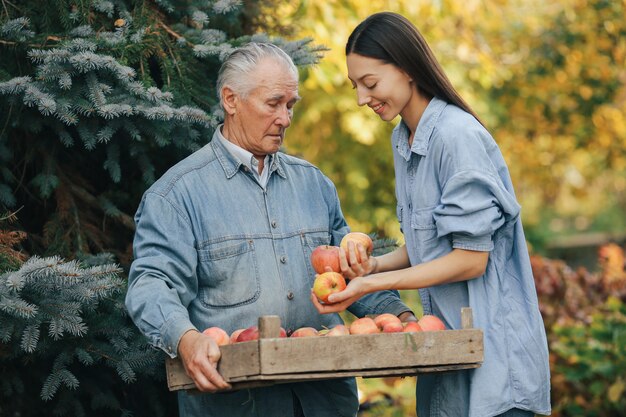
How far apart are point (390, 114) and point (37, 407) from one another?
2.24m

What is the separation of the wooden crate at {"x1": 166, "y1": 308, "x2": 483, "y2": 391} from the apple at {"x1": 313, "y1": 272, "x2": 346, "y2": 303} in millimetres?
303

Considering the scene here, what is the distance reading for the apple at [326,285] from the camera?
10.3 feet

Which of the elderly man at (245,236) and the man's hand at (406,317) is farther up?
the elderly man at (245,236)

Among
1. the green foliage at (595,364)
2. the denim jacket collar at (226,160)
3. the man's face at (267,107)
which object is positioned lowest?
the green foliage at (595,364)

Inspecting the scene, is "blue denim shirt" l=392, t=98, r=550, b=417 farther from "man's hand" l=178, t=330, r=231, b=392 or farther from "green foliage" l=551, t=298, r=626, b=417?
"green foliage" l=551, t=298, r=626, b=417

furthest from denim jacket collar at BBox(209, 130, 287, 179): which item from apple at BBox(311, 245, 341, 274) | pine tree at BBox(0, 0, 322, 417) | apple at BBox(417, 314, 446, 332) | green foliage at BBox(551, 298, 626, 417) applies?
green foliage at BBox(551, 298, 626, 417)

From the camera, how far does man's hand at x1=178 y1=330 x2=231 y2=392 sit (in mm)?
2855

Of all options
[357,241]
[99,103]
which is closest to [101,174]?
[99,103]

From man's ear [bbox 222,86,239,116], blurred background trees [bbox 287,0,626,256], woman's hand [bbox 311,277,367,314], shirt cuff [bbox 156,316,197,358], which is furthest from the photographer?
blurred background trees [bbox 287,0,626,256]

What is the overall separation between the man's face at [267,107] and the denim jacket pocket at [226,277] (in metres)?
0.40

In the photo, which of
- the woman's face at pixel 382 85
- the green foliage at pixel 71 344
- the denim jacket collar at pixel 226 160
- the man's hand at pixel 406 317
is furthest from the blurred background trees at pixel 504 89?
the man's hand at pixel 406 317

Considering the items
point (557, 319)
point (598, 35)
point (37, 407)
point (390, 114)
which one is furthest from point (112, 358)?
point (598, 35)

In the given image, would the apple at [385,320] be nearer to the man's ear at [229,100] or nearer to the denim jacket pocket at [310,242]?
the denim jacket pocket at [310,242]

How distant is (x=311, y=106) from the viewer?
29.6ft
